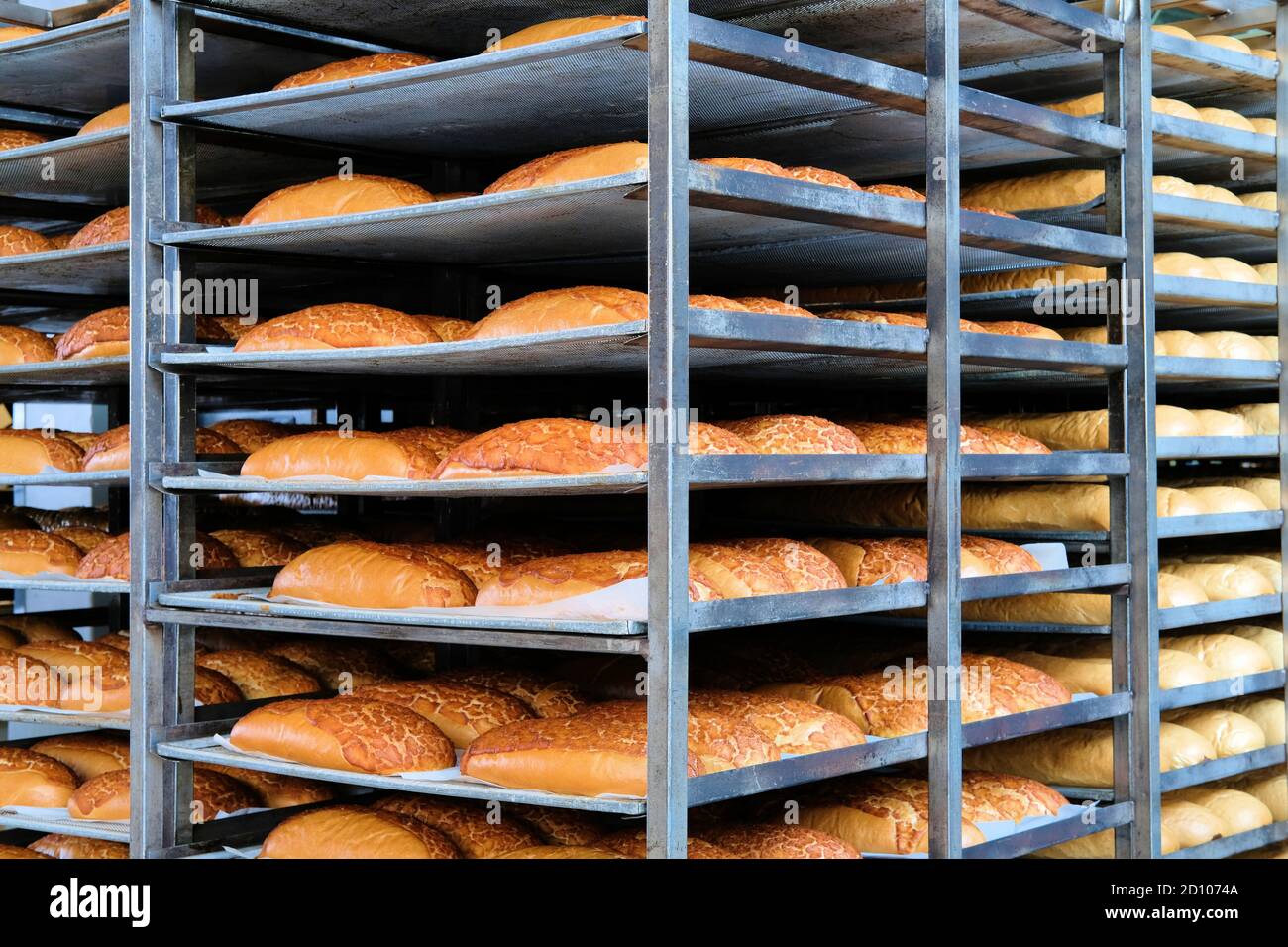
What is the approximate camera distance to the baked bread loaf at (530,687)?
3.72 m

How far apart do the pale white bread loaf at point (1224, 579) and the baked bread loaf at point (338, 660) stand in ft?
7.74

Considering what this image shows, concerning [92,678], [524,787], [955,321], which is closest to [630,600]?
[524,787]

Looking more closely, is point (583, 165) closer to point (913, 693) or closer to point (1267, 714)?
point (913, 693)

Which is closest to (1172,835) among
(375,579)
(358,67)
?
(375,579)

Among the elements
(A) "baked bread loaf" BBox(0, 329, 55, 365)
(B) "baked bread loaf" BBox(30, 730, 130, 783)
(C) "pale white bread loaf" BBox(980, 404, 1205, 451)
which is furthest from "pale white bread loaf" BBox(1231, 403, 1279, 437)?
(A) "baked bread loaf" BBox(0, 329, 55, 365)

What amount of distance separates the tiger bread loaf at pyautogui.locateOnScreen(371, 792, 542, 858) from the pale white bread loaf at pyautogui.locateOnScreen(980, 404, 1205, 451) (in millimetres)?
1783

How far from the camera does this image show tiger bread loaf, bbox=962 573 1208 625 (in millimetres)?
4090

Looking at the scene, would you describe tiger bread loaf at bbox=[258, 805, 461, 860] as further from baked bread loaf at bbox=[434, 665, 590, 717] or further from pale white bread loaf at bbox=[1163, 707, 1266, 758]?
pale white bread loaf at bbox=[1163, 707, 1266, 758]

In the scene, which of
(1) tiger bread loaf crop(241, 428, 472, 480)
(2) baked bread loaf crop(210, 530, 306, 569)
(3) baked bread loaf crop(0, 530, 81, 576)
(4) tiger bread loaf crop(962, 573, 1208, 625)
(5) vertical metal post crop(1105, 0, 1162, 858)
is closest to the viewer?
(1) tiger bread loaf crop(241, 428, 472, 480)

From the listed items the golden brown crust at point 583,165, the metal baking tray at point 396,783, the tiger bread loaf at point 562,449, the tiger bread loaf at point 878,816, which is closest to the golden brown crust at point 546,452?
the tiger bread loaf at point 562,449

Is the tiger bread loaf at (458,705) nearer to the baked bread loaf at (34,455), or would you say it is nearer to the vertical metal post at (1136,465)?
the baked bread loaf at (34,455)

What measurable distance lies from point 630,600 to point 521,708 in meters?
0.95

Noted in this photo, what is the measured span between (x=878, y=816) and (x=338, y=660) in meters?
1.75

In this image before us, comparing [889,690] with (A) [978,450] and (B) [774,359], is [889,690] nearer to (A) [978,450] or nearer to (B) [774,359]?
(A) [978,450]
